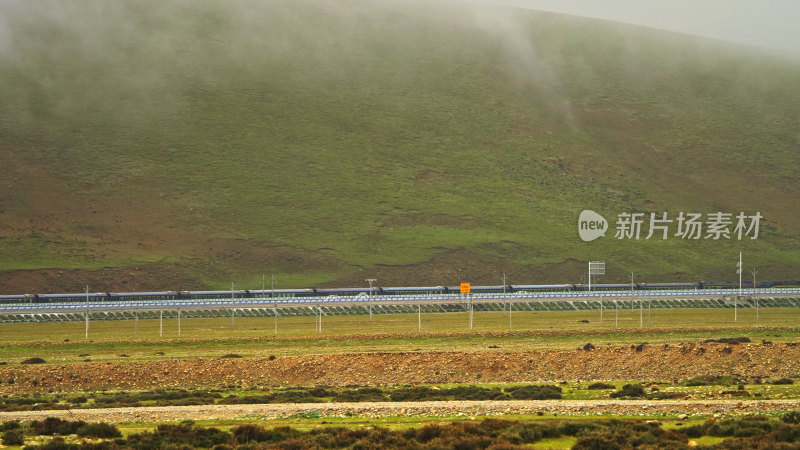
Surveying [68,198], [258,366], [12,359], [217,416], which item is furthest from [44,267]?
[217,416]

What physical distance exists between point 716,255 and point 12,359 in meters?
151

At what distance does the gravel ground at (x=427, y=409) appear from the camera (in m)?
34.5

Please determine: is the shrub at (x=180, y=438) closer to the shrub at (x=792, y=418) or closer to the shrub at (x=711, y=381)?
the shrub at (x=792, y=418)

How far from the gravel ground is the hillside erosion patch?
1121 centimetres

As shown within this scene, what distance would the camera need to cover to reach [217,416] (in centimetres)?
3631

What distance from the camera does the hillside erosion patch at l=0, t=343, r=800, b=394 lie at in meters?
50.2

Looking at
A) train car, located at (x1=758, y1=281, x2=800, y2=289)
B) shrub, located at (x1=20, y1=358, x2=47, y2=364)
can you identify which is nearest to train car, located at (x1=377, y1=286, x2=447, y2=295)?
train car, located at (x1=758, y1=281, x2=800, y2=289)

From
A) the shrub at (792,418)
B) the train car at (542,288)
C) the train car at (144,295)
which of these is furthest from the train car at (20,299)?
the shrub at (792,418)

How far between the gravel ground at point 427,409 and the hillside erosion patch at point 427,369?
36.8ft

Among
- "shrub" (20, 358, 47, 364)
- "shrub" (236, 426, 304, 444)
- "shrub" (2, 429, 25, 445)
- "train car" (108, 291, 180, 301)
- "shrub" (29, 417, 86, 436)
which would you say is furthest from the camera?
"train car" (108, 291, 180, 301)

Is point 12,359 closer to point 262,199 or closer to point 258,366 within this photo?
point 258,366

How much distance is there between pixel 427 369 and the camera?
171 feet

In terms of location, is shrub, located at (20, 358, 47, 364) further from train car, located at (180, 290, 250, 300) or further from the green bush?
train car, located at (180, 290, 250, 300)

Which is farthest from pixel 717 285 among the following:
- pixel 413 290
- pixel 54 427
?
pixel 54 427
